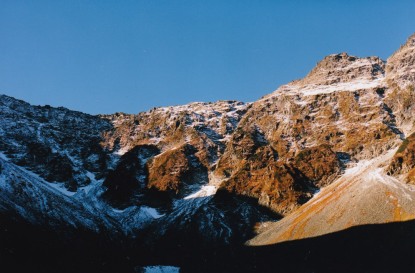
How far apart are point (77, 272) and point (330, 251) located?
87106mm

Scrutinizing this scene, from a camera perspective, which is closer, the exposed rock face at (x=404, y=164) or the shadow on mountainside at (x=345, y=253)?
the shadow on mountainside at (x=345, y=253)

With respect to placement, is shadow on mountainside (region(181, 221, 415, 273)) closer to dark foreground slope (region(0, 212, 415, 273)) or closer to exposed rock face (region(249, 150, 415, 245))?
dark foreground slope (region(0, 212, 415, 273))

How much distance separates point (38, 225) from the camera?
181125mm

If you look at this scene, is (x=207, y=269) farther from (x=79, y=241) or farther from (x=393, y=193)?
(x=393, y=193)

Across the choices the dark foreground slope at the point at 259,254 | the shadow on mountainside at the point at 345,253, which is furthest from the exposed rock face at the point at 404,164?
the dark foreground slope at the point at 259,254

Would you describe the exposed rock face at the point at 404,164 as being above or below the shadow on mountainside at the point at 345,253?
above

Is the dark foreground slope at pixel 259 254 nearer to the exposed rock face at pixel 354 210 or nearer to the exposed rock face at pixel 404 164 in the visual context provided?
the exposed rock face at pixel 354 210

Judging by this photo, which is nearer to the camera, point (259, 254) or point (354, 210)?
point (354, 210)

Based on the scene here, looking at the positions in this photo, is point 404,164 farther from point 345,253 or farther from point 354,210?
point 345,253

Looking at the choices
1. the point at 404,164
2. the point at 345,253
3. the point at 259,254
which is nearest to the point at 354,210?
the point at 345,253

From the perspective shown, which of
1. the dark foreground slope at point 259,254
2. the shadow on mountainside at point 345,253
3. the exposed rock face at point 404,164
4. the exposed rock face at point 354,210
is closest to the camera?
the shadow on mountainside at point 345,253

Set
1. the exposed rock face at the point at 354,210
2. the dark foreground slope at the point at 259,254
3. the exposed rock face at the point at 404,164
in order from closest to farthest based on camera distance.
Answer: the dark foreground slope at the point at 259,254
the exposed rock face at the point at 354,210
the exposed rock face at the point at 404,164

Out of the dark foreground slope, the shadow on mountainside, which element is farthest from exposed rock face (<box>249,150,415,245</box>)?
the dark foreground slope

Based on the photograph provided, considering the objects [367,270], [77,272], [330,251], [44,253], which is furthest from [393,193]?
[44,253]
